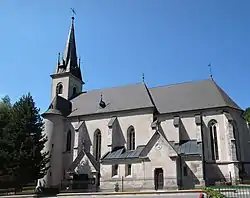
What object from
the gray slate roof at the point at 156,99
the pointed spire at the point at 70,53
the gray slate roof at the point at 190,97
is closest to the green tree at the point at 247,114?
the gray slate roof at the point at 156,99

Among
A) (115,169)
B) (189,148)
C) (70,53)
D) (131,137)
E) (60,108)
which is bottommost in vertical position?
(115,169)

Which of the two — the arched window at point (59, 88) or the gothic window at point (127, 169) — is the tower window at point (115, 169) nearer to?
the gothic window at point (127, 169)

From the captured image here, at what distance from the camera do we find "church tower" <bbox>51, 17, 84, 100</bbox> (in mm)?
44625

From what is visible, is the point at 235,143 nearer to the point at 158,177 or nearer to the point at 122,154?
the point at 158,177

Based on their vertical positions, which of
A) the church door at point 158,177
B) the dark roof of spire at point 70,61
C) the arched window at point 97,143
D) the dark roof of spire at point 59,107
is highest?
→ the dark roof of spire at point 70,61

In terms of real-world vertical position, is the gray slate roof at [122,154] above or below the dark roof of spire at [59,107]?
below

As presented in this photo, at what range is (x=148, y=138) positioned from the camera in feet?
113

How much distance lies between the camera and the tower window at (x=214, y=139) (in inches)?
1262

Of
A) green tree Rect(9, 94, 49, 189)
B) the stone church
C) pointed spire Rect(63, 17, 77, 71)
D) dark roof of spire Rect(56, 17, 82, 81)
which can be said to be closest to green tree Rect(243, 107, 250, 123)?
the stone church

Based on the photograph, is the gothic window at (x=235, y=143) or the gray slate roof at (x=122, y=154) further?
the gray slate roof at (x=122, y=154)

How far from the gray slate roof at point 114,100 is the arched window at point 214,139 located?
721 cm

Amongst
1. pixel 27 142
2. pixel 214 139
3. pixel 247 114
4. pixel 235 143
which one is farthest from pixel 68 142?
pixel 247 114

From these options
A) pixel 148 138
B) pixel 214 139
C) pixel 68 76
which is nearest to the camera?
pixel 214 139

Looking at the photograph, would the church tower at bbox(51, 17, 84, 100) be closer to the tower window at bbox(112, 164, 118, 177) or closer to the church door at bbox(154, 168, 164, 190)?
the tower window at bbox(112, 164, 118, 177)
